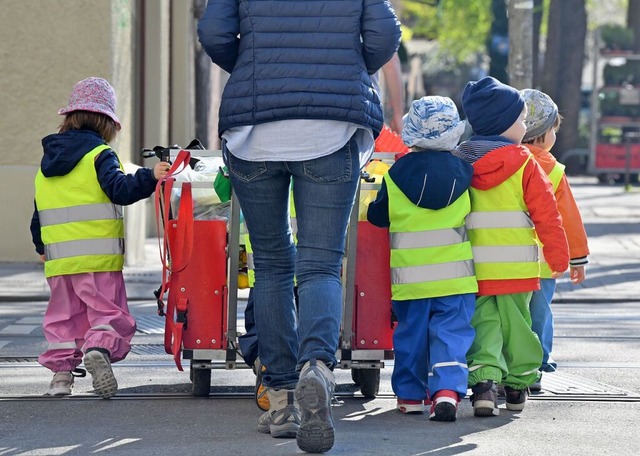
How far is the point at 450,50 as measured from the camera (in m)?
49.9

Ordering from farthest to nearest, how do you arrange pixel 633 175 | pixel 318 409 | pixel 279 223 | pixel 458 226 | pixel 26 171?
pixel 633 175 < pixel 26 171 < pixel 458 226 < pixel 279 223 < pixel 318 409

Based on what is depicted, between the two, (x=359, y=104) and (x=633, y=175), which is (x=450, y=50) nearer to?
(x=633, y=175)

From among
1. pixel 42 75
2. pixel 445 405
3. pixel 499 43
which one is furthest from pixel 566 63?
pixel 445 405

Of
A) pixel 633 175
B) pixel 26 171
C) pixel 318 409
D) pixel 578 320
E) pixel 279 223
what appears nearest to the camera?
pixel 318 409

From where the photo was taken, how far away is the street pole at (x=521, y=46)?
1393 cm

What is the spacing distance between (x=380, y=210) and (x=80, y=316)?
Result: 1.51 meters

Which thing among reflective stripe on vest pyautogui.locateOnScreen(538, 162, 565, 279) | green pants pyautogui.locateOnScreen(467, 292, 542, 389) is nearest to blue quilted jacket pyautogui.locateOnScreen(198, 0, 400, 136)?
green pants pyautogui.locateOnScreen(467, 292, 542, 389)

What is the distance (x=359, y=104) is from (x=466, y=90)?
131 cm

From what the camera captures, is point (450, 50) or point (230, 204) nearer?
point (230, 204)

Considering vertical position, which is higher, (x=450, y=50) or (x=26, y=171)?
(x=450, y=50)

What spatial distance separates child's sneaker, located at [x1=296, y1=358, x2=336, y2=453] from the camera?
4797 mm

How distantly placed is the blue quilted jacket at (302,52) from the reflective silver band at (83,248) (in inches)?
56.9

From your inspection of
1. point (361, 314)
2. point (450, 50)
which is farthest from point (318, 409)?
point (450, 50)

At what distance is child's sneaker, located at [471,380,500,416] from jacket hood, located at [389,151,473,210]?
2.46ft
